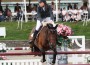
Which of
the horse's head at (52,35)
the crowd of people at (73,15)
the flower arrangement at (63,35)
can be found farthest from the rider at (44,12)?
the crowd of people at (73,15)

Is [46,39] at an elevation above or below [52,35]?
below

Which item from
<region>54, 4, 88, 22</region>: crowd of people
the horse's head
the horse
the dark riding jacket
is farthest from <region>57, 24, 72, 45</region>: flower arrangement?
<region>54, 4, 88, 22</region>: crowd of people

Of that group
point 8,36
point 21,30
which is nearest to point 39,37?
point 8,36

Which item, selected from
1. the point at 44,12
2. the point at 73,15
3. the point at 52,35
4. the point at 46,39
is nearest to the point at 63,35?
the point at 44,12

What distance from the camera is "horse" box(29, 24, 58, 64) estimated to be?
10188mm

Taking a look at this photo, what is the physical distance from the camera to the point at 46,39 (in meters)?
10.8

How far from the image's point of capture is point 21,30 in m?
24.5

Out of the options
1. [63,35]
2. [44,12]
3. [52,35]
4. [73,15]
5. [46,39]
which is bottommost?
[73,15]

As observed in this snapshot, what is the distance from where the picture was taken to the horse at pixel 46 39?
401 inches

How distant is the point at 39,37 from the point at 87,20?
61.9 ft

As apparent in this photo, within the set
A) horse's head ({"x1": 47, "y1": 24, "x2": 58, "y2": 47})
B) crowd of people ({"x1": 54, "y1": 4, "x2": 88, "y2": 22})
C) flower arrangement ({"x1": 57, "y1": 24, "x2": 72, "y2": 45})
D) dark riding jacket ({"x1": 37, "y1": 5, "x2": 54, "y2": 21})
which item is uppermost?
dark riding jacket ({"x1": 37, "y1": 5, "x2": 54, "y2": 21})

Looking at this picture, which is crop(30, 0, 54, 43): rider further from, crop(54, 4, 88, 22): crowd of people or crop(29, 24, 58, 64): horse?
crop(54, 4, 88, 22): crowd of people

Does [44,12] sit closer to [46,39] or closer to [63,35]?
[46,39]

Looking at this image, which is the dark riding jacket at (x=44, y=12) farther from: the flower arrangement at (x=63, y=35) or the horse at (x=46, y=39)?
the flower arrangement at (x=63, y=35)
